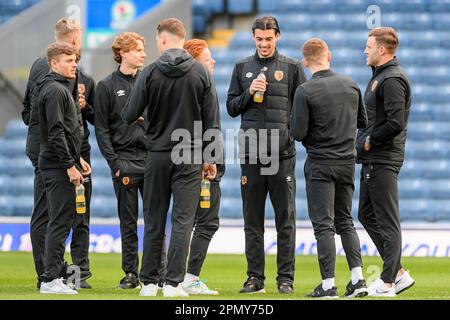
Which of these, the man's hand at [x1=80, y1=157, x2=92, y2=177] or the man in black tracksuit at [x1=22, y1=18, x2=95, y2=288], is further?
the man in black tracksuit at [x1=22, y1=18, x2=95, y2=288]

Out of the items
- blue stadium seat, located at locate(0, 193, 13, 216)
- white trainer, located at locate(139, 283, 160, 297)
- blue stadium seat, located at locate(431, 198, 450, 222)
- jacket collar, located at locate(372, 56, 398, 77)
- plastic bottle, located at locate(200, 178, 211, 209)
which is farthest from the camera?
blue stadium seat, located at locate(0, 193, 13, 216)

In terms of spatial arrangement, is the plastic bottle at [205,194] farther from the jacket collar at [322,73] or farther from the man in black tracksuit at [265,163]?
the jacket collar at [322,73]

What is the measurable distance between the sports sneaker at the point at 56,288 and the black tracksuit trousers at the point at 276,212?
1.49 m

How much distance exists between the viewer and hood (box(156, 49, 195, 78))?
791 centimetres

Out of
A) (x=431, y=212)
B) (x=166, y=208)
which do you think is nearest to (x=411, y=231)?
(x=431, y=212)

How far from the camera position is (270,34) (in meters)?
8.98

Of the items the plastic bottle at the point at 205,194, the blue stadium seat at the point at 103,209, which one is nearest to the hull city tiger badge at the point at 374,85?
the plastic bottle at the point at 205,194

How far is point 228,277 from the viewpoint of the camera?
10.6 meters

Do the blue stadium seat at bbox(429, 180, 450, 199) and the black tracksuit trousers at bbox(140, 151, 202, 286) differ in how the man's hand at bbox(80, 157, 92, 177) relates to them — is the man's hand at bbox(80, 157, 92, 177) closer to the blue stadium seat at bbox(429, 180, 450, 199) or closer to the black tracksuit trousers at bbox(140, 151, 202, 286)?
the black tracksuit trousers at bbox(140, 151, 202, 286)

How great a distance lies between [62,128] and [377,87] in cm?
230

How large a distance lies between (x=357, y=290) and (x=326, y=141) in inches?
43.1

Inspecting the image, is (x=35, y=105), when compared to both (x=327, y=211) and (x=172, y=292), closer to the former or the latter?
(x=172, y=292)

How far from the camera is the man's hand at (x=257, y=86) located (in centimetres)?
884

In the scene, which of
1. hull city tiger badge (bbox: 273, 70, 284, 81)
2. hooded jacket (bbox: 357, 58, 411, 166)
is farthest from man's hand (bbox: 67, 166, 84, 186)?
hooded jacket (bbox: 357, 58, 411, 166)
